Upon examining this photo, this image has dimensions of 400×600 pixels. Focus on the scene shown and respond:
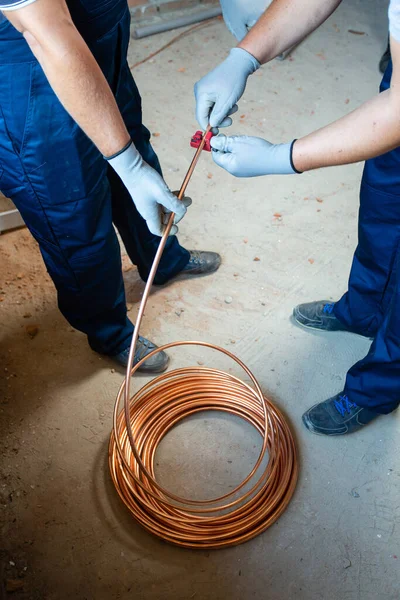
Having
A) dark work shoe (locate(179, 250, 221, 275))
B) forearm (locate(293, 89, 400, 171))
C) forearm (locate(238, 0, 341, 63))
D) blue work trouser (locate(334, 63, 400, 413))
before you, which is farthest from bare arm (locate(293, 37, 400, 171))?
dark work shoe (locate(179, 250, 221, 275))

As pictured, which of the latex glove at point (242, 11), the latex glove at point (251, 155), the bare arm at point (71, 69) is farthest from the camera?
the latex glove at point (242, 11)

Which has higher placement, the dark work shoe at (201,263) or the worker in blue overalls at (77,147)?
the worker in blue overalls at (77,147)

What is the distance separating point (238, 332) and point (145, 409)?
17.8 inches

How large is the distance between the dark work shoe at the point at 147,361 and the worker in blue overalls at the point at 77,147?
0.07 m

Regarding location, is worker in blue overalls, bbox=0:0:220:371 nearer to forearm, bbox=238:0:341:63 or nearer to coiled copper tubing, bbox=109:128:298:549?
coiled copper tubing, bbox=109:128:298:549

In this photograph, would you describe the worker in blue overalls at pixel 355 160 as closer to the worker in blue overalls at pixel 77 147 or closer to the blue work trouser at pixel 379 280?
the blue work trouser at pixel 379 280

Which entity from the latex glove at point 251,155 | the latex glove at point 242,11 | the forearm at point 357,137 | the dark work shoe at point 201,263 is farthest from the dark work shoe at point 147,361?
the latex glove at point 242,11

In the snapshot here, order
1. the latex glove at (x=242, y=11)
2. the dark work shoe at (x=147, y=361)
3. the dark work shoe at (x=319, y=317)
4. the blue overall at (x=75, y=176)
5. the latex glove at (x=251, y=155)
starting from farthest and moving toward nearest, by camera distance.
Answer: the dark work shoe at (x=319, y=317) < the dark work shoe at (x=147, y=361) < the latex glove at (x=242, y=11) < the latex glove at (x=251, y=155) < the blue overall at (x=75, y=176)

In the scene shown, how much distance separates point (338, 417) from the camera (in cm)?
175

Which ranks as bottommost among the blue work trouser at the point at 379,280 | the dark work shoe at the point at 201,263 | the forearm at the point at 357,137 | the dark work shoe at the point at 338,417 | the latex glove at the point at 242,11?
the dark work shoe at the point at 338,417

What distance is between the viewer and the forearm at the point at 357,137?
116 centimetres

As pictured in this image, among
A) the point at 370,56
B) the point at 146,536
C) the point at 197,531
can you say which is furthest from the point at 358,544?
the point at 370,56

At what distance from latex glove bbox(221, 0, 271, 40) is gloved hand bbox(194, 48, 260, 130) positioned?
0.96 ft

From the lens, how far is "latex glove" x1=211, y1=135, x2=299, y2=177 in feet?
4.48
